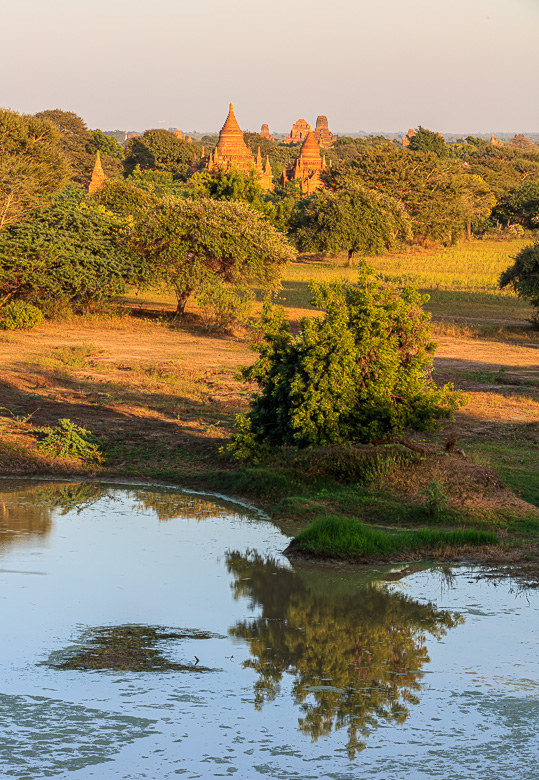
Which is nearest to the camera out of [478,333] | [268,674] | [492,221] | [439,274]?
[268,674]

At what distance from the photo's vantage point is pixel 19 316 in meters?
25.9

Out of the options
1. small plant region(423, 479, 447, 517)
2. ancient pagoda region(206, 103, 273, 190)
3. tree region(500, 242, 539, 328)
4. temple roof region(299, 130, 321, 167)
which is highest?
temple roof region(299, 130, 321, 167)

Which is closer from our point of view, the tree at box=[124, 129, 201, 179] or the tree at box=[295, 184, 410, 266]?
the tree at box=[295, 184, 410, 266]

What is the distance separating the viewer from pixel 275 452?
1303 cm

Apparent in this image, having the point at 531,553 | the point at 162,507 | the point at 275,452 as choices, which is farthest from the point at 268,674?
the point at 275,452

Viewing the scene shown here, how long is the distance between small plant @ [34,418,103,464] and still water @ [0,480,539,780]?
2378 mm

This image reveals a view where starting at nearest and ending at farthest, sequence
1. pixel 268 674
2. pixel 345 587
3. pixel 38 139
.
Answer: pixel 268 674 → pixel 345 587 → pixel 38 139

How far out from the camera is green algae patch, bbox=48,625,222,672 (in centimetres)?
684

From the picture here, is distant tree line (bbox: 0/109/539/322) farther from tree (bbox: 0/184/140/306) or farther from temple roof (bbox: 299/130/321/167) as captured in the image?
temple roof (bbox: 299/130/321/167)

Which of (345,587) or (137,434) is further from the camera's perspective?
(137,434)

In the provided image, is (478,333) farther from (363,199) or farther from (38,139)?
(38,139)

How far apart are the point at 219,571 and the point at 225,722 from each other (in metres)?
3.70

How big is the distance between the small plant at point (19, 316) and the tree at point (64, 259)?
0.54m

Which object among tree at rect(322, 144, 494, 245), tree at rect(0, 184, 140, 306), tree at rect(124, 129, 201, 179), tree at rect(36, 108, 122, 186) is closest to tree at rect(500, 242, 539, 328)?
tree at rect(0, 184, 140, 306)
